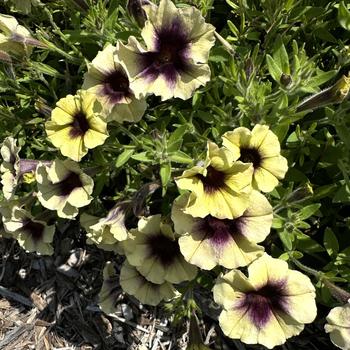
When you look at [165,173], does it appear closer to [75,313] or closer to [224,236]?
[224,236]

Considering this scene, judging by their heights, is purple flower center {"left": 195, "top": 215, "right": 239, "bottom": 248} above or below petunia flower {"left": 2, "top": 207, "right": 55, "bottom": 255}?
above

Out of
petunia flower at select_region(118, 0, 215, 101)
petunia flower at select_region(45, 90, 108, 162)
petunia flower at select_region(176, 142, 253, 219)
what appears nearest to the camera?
petunia flower at select_region(176, 142, 253, 219)

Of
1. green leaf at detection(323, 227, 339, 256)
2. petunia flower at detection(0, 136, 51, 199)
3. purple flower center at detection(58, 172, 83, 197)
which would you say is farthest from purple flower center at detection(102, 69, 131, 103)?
green leaf at detection(323, 227, 339, 256)

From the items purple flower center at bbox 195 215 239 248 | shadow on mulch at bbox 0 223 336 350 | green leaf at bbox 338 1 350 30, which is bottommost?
shadow on mulch at bbox 0 223 336 350

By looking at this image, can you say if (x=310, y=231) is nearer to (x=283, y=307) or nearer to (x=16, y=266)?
(x=283, y=307)

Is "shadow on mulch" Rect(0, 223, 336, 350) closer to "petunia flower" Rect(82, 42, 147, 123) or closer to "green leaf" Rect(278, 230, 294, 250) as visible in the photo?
"green leaf" Rect(278, 230, 294, 250)

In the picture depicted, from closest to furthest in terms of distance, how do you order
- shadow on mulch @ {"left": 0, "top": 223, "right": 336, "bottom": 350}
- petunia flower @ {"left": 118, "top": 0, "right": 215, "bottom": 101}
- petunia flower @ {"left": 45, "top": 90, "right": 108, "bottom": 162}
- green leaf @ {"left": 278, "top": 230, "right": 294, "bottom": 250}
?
petunia flower @ {"left": 118, "top": 0, "right": 215, "bottom": 101}
petunia flower @ {"left": 45, "top": 90, "right": 108, "bottom": 162}
green leaf @ {"left": 278, "top": 230, "right": 294, "bottom": 250}
shadow on mulch @ {"left": 0, "top": 223, "right": 336, "bottom": 350}

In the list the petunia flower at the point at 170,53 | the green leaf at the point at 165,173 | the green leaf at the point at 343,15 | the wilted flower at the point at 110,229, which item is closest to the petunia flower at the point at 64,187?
the wilted flower at the point at 110,229
